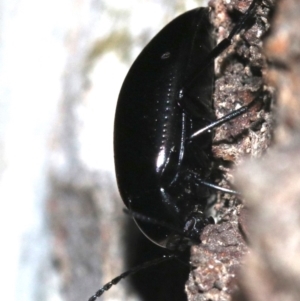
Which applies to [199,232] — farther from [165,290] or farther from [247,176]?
[247,176]

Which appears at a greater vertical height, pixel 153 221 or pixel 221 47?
pixel 221 47

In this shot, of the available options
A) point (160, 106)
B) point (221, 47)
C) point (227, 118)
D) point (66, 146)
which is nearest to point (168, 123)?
point (160, 106)

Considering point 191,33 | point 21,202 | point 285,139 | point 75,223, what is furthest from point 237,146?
point 21,202

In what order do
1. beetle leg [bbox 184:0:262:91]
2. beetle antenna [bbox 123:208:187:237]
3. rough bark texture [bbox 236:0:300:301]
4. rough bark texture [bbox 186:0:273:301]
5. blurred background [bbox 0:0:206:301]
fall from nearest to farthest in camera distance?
1. rough bark texture [bbox 236:0:300:301]
2. rough bark texture [bbox 186:0:273:301]
3. beetle leg [bbox 184:0:262:91]
4. beetle antenna [bbox 123:208:187:237]
5. blurred background [bbox 0:0:206:301]

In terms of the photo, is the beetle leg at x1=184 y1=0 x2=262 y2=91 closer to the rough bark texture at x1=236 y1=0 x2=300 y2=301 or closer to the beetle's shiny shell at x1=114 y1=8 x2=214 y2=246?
the beetle's shiny shell at x1=114 y1=8 x2=214 y2=246

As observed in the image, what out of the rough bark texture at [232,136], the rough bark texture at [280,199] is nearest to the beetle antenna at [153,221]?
the rough bark texture at [232,136]

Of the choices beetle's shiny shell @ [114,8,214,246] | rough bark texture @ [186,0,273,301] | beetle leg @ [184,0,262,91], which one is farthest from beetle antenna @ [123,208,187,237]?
beetle leg @ [184,0,262,91]

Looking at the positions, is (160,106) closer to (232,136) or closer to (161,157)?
(161,157)
